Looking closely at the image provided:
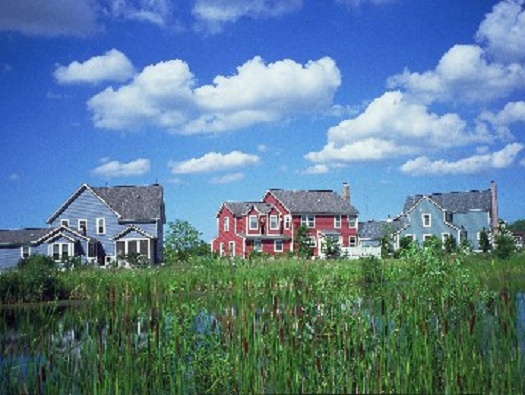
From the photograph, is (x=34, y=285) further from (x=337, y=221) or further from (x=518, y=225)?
(x=518, y=225)

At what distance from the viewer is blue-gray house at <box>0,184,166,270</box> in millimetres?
47000

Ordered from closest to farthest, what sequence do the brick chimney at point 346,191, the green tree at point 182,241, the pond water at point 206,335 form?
the pond water at point 206,335 < the green tree at point 182,241 < the brick chimney at point 346,191

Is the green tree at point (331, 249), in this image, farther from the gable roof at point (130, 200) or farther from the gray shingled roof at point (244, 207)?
the gable roof at point (130, 200)

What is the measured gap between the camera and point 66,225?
49.3 m

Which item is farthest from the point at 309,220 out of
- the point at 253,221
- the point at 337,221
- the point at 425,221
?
the point at 425,221

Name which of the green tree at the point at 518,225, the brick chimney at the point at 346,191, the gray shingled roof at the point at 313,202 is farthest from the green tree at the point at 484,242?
the green tree at the point at 518,225

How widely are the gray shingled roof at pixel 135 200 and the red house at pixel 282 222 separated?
9.35m

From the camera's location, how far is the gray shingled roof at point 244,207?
57.7 meters

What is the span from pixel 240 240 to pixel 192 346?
164ft

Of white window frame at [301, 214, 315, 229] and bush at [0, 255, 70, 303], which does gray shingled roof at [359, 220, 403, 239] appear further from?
bush at [0, 255, 70, 303]

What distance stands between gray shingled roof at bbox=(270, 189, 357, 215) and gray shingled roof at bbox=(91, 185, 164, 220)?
13642 millimetres

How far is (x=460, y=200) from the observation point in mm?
63094

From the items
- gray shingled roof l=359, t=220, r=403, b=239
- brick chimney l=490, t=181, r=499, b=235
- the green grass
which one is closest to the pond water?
the green grass

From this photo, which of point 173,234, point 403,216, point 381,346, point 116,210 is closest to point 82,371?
point 381,346
